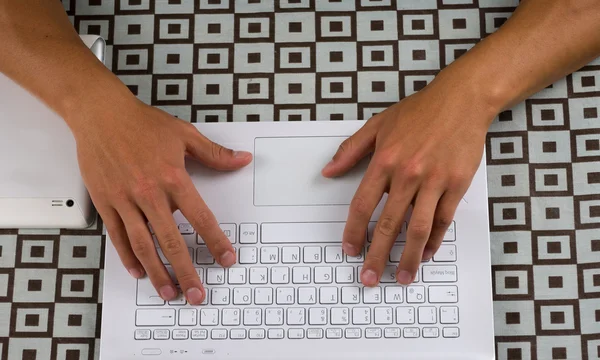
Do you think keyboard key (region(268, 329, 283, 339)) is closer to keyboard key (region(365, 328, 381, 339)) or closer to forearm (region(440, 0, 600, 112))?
keyboard key (region(365, 328, 381, 339))

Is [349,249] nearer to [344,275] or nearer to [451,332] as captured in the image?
[344,275]

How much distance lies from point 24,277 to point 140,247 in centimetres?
16

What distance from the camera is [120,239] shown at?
661 millimetres

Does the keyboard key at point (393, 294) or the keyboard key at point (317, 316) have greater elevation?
the keyboard key at point (393, 294)

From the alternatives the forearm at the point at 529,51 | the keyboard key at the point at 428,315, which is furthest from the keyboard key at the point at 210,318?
the forearm at the point at 529,51

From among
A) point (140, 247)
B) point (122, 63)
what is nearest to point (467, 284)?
point (140, 247)

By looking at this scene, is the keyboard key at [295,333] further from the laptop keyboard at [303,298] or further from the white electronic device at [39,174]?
the white electronic device at [39,174]

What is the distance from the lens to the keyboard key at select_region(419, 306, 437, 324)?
2.12ft

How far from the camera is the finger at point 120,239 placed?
66cm

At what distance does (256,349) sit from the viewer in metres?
0.65

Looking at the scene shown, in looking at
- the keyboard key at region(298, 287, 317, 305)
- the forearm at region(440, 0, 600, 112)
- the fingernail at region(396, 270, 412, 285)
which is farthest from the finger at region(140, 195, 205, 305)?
the forearm at region(440, 0, 600, 112)

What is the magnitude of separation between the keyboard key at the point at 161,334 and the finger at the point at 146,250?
1.3 inches

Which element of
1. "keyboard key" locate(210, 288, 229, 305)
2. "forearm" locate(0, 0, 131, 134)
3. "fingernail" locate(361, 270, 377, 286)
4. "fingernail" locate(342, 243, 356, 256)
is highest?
"forearm" locate(0, 0, 131, 134)

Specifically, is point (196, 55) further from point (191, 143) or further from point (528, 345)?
point (528, 345)
